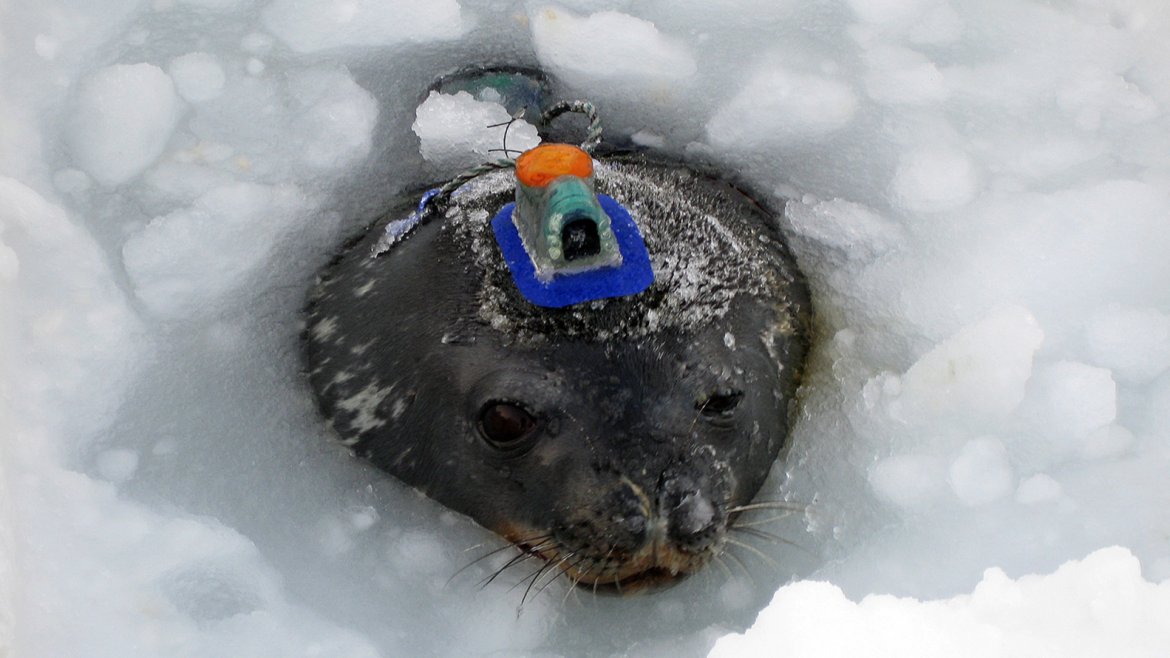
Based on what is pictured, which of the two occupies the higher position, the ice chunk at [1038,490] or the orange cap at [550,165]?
the orange cap at [550,165]

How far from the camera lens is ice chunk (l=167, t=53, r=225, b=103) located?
4.56m

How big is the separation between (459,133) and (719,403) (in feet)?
5.65

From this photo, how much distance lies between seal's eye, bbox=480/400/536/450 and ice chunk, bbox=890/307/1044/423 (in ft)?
4.02

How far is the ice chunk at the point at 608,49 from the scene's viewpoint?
186 inches

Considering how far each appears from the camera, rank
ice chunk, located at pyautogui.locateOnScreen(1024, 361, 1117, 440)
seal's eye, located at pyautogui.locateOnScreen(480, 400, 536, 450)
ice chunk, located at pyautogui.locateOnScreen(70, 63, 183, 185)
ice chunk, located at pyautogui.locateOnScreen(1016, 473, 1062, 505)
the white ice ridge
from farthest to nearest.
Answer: ice chunk, located at pyautogui.locateOnScreen(70, 63, 183, 185) → ice chunk, located at pyautogui.locateOnScreen(1024, 361, 1117, 440) → ice chunk, located at pyautogui.locateOnScreen(1016, 473, 1062, 505) → seal's eye, located at pyautogui.locateOnScreen(480, 400, 536, 450) → the white ice ridge

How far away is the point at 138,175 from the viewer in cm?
428

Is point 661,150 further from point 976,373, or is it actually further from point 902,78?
point 976,373

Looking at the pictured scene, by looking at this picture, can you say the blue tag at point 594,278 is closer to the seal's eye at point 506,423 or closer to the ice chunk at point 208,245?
the seal's eye at point 506,423

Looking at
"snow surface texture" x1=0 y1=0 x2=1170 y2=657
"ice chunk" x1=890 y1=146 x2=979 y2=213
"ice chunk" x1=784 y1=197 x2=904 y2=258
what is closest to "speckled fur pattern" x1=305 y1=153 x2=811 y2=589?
"snow surface texture" x1=0 y1=0 x2=1170 y2=657

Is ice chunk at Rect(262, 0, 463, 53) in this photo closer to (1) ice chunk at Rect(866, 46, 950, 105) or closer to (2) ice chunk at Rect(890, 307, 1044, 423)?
(1) ice chunk at Rect(866, 46, 950, 105)

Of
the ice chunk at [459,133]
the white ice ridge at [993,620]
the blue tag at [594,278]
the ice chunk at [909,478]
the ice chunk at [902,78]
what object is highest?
the blue tag at [594,278]

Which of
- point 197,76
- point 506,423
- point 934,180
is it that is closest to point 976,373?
point 934,180

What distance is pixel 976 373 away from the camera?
375 cm

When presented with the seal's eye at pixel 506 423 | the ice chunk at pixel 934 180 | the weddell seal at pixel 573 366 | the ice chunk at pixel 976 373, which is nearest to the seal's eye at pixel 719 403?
the weddell seal at pixel 573 366
